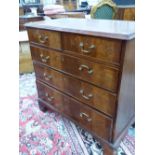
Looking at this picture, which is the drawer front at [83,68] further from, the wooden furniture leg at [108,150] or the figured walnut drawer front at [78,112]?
the wooden furniture leg at [108,150]

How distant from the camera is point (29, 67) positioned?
259cm

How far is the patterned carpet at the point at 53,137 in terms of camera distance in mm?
1243

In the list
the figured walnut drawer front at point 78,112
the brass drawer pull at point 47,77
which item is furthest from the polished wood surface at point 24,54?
the brass drawer pull at point 47,77

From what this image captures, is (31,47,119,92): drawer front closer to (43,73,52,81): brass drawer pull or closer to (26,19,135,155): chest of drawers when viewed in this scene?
(26,19,135,155): chest of drawers

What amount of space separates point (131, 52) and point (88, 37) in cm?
25

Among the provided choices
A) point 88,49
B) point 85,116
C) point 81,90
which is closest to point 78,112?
point 85,116

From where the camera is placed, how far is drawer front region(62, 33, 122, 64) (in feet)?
2.70

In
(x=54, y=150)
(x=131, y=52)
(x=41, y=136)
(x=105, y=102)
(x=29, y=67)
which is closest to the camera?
(x=131, y=52)

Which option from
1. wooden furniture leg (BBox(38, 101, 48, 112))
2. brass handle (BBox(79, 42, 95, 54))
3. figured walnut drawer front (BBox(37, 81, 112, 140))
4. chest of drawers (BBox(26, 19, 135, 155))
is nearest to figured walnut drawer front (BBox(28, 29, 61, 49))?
chest of drawers (BBox(26, 19, 135, 155))

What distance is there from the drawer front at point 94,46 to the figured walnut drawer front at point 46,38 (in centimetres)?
7

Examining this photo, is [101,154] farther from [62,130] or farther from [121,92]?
[121,92]

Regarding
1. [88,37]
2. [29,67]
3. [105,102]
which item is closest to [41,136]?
[105,102]

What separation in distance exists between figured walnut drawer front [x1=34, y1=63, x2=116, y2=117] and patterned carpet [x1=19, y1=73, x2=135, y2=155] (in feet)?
1.30
